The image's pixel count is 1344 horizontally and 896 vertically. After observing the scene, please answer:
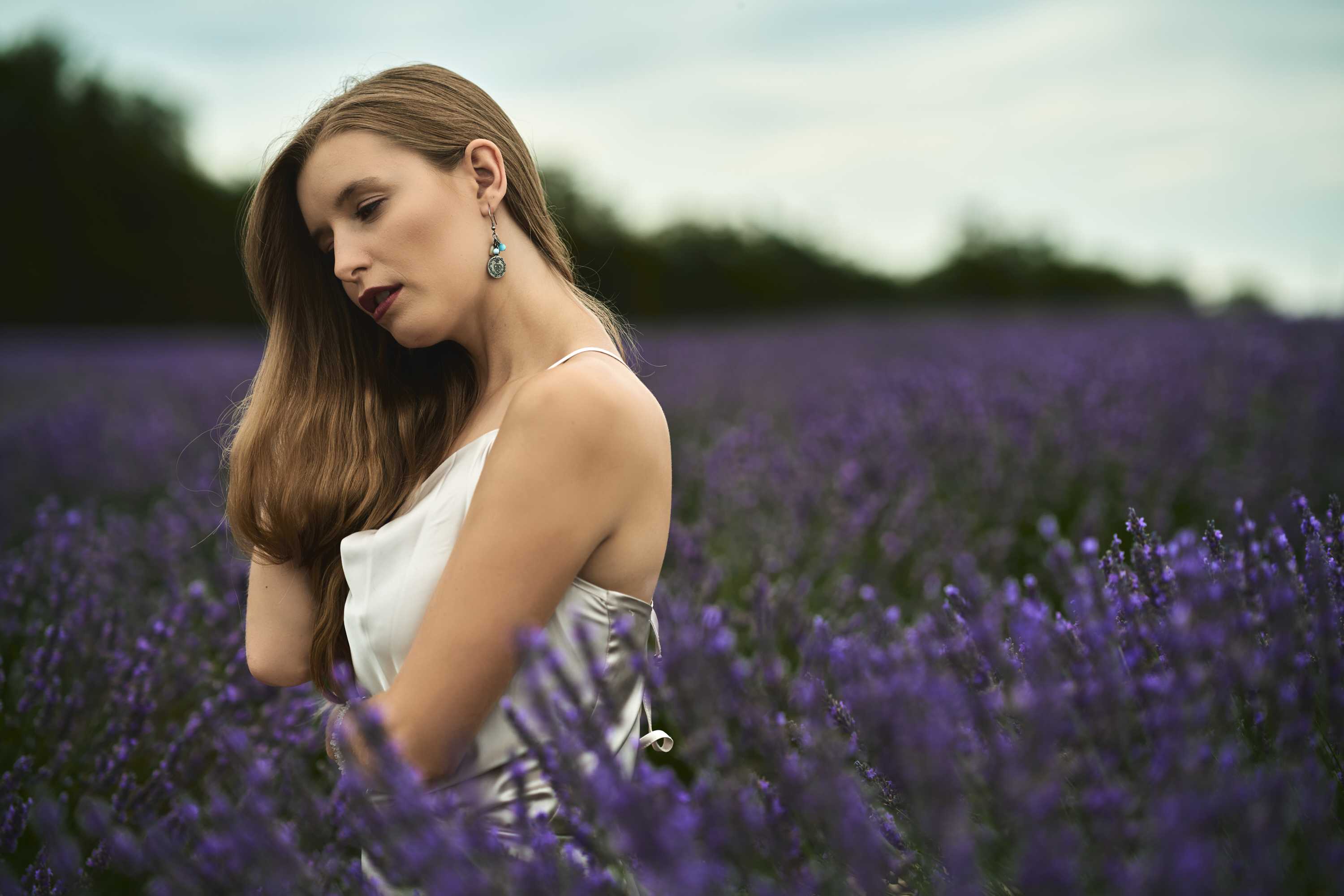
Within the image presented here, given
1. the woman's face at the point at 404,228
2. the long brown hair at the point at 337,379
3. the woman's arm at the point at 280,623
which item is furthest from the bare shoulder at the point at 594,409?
the woman's arm at the point at 280,623

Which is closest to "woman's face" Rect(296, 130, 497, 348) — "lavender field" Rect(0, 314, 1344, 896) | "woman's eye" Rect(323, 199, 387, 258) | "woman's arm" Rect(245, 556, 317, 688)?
"woman's eye" Rect(323, 199, 387, 258)

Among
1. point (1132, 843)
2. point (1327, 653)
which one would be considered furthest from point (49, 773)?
point (1327, 653)

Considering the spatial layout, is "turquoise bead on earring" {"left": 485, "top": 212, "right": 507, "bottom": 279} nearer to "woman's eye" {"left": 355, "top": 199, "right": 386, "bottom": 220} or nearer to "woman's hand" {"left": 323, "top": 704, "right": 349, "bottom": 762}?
"woman's eye" {"left": 355, "top": 199, "right": 386, "bottom": 220}

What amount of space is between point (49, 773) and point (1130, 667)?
75.4 inches

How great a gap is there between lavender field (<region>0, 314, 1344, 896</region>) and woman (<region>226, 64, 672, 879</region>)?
0.14 m

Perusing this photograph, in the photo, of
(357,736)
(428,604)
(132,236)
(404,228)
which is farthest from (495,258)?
(132,236)

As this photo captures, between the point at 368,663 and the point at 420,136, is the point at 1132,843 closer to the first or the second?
the point at 368,663

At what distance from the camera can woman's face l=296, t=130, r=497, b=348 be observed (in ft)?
4.54

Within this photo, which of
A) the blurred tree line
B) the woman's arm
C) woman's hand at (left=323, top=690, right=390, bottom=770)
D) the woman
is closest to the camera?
woman's hand at (left=323, top=690, right=390, bottom=770)

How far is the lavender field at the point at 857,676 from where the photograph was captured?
0.75 m

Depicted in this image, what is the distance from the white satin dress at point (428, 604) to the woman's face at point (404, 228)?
22 centimetres

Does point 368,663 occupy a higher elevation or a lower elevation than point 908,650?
lower

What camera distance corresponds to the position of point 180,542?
2.89 m

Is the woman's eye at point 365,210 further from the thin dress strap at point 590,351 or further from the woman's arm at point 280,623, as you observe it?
the woman's arm at point 280,623
